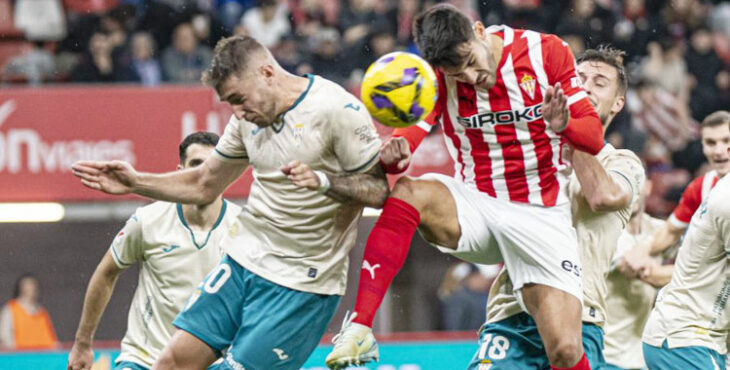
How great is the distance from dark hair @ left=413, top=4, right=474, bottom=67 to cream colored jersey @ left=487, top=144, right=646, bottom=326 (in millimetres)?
1088

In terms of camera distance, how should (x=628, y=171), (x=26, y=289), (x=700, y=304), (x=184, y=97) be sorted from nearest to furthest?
(x=628, y=171) → (x=700, y=304) → (x=184, y=97) → (x=26, y=289)

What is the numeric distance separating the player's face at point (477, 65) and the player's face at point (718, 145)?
2927 millimetres

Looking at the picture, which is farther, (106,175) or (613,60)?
(613,60)

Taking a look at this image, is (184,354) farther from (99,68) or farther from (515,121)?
(99,68)

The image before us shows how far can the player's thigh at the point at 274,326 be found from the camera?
5086 mm

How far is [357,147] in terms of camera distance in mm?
5004

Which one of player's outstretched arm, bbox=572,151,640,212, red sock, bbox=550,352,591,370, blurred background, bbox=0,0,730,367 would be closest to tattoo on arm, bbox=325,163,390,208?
player's outstretched arm, bbox=572,151,640,212

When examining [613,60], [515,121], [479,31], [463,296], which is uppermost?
[479,31]

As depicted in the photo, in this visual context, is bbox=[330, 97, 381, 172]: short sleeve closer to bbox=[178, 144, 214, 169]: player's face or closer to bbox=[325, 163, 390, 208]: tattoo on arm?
bbox=[325, 163, 390, 208]: tattoo on arm

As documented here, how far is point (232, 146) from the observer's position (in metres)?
5.36

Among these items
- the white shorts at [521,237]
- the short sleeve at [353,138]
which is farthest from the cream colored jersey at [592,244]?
the short sleeve at [353,138]

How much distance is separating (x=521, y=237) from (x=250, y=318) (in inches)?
48.7

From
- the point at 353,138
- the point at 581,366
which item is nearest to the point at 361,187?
the point at 353,138

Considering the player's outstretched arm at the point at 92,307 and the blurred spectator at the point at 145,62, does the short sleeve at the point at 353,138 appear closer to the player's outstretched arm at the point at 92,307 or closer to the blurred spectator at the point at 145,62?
the player's outstretched arm at the point at 92,307
